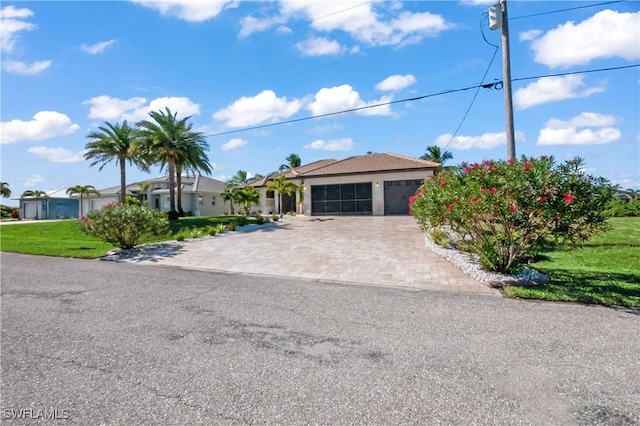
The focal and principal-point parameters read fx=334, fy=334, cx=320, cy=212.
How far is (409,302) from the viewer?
6.28m

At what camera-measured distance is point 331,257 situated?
11.4m

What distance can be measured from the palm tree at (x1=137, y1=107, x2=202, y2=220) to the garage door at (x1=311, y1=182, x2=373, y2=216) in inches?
427

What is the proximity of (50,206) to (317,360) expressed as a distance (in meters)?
51.8

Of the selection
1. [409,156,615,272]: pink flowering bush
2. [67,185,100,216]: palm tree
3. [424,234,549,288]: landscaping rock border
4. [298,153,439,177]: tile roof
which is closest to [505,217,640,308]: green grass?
[424,234,549,288]: landscaping rock border

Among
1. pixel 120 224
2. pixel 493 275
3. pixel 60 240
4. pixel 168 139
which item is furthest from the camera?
pixel 168 139

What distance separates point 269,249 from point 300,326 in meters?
8.50

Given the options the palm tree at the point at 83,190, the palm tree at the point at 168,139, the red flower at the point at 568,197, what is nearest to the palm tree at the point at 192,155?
the palm tree at the point at 168,139

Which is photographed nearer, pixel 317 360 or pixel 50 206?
pixel 317 360

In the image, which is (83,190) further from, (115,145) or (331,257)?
(331,257)

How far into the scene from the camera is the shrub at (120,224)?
43.3ft

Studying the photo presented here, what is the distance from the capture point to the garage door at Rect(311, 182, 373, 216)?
27.7 m

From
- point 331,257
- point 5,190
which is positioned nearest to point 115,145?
point 331,257

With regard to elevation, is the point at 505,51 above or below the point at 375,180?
above

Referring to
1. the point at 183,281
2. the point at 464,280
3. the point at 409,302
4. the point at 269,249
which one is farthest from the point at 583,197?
the point at 269,249
